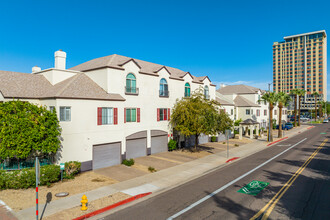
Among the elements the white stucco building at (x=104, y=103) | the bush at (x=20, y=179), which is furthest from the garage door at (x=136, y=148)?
the bush at (x=20, y=179)

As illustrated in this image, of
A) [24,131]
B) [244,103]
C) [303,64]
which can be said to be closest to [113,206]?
[24,131]

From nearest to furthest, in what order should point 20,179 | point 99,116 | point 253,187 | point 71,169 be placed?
point 20,179 → point 253,187 → point 71,169 → point 99,116

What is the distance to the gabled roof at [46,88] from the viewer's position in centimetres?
1841

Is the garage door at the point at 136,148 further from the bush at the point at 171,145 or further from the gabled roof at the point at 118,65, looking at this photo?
the gabled roof at the point at 118,65

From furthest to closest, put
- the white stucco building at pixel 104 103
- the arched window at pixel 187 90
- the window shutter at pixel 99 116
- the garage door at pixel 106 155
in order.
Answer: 1. the arched window at pixel 187 90
2. the window shutter at pixel 99 116
3. the garage door at pixel 106 155
4. the white stucco building at pixel 104 103

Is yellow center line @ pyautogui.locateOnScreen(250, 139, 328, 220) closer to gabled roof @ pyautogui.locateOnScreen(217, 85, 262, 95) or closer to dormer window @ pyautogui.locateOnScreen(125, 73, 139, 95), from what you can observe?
dormer window @ pyautogui.locateOnScreen(125, 73, 139, 95)

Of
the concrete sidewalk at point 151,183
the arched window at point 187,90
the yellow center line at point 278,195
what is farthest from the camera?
the arched window at point 187,90

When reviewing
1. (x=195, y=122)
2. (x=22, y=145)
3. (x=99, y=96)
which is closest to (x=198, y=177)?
(x=195, y=122)

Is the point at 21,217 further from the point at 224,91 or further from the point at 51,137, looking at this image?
the point at 224,91

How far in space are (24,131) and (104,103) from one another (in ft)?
23.5

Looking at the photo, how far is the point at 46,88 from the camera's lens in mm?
20594

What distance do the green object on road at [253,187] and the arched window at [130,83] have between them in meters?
14.9

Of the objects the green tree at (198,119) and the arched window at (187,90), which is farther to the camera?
the arched window at (187,90)

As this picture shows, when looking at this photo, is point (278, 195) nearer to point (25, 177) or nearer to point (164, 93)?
point (25, 177)
